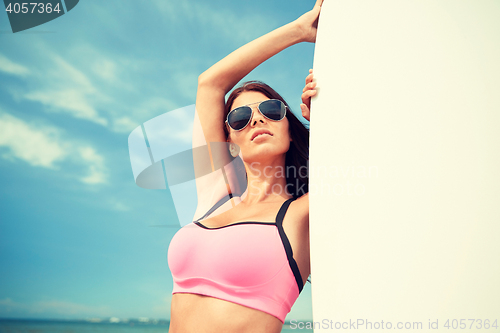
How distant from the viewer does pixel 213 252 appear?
1378mm

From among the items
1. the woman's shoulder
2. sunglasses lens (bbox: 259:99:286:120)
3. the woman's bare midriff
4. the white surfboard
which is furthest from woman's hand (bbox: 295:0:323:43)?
the woman's bare midriff

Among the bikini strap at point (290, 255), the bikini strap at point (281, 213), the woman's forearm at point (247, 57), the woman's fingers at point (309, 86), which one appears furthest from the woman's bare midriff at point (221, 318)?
the woman's forearm at point (247, 57)

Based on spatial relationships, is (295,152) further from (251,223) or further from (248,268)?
(248,268)

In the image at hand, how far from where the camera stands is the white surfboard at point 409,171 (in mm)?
1033

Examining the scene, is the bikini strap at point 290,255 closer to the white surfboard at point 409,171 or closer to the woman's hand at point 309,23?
the white surfboard at point 409,171

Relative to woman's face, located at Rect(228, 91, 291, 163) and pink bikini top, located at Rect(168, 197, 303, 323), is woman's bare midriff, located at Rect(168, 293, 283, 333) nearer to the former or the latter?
pink bikini top, located at Rect(168, 197, 303, 323)

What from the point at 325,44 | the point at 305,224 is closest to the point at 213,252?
the point at 305,224

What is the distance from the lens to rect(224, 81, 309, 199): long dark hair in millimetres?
1870

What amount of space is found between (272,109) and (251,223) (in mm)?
724

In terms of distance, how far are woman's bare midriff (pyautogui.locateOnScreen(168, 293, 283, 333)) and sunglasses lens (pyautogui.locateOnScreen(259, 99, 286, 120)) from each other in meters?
1.07

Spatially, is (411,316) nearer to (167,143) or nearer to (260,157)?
(260,157)

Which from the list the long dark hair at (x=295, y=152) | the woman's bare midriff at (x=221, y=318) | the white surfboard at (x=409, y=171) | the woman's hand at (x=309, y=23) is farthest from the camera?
the long dark hair at (x=295, y=152)

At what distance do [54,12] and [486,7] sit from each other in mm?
3769

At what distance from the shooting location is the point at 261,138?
1705mm
